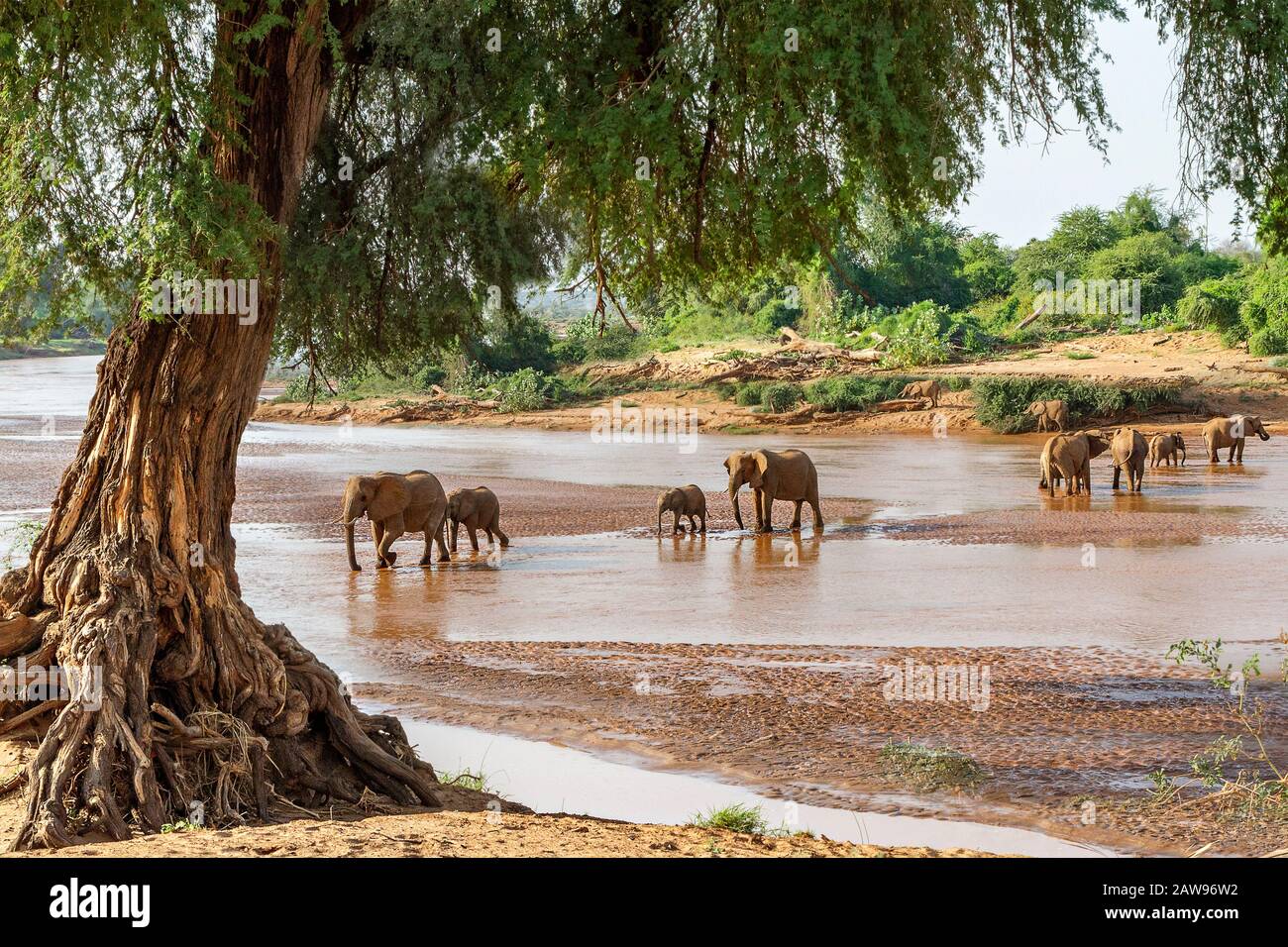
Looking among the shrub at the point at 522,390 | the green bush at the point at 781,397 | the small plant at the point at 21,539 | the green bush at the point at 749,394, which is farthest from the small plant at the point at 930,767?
the shrub at the point at 522,390

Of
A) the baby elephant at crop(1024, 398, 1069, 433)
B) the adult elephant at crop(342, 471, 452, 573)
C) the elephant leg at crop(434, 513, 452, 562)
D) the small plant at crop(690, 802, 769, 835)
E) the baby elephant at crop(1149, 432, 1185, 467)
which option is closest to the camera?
the small plant at crop(690, 802, 769, 835)

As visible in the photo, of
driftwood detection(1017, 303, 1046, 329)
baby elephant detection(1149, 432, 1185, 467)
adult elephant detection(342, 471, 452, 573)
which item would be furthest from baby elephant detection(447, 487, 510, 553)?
driftwood detection(1017, 303, 1046, 329)

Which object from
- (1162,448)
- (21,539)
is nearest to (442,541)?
(21,539)

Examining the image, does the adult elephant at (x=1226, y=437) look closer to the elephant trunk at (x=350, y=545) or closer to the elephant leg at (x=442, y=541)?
the elephant leg at (x=442, y=541)

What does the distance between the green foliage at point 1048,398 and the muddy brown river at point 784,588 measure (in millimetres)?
9543

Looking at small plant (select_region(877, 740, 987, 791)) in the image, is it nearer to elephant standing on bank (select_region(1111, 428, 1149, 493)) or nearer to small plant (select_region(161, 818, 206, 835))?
small plant (select_region(161, 818, 206, 835))

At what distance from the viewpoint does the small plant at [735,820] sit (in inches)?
308

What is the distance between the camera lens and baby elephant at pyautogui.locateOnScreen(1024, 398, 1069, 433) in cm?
3962

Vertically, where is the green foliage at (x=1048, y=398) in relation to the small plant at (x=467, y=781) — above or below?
above

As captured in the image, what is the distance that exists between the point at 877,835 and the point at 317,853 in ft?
11.4

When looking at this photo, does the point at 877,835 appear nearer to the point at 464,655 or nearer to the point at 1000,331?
the point at 464,655

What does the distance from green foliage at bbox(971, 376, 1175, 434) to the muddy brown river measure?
9.54 m

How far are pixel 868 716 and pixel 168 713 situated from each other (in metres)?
5.45

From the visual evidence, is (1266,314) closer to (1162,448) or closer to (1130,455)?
(1162,448)
